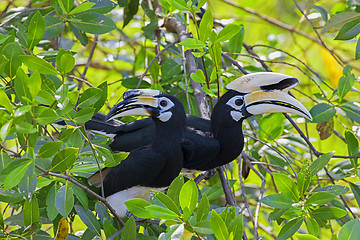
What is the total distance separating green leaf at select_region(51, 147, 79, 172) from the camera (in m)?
1.32

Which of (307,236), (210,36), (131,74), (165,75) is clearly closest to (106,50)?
(131,74)

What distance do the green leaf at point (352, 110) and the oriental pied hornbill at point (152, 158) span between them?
658 mm

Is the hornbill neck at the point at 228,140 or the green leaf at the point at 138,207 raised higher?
the green leaf at the point at 138,207

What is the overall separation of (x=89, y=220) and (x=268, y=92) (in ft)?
2.88

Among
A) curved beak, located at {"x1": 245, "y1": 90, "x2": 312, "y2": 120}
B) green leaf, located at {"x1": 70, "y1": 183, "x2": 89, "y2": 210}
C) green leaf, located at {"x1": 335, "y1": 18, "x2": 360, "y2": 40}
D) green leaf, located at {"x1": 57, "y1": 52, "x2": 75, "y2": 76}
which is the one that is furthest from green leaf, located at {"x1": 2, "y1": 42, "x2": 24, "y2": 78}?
green leaf, located at {"x1": 335, "y1": 18, "x2": 360, "y2": 40}

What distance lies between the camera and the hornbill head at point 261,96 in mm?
1965

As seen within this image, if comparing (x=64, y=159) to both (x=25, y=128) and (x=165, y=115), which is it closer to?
(x=25, y=128)

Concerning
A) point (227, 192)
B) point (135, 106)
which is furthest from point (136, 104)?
point (227, 192)

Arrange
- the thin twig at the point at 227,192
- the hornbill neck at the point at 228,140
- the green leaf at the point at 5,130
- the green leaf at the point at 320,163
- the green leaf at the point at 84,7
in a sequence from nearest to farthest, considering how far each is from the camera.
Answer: the green leaf at the point at 5,130 < the green leaf at the point at 320,163 < the green leaf at the point at 84,7 < the thin twig at the point at 227,192 < the hornbill neck at the point at 228,140

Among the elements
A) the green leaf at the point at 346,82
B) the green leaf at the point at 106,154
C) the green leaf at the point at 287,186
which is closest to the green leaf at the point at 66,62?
the green leaf at the point at 106,154

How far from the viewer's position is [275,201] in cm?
151

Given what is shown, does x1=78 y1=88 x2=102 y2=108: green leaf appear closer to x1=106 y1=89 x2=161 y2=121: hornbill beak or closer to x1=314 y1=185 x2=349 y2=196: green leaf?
x1=106 y1=89 x2=161 y2=121: hornbill beak

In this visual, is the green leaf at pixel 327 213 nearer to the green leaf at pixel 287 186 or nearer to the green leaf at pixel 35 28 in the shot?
the green leaf at pixel 287 186

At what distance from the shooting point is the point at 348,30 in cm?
191
